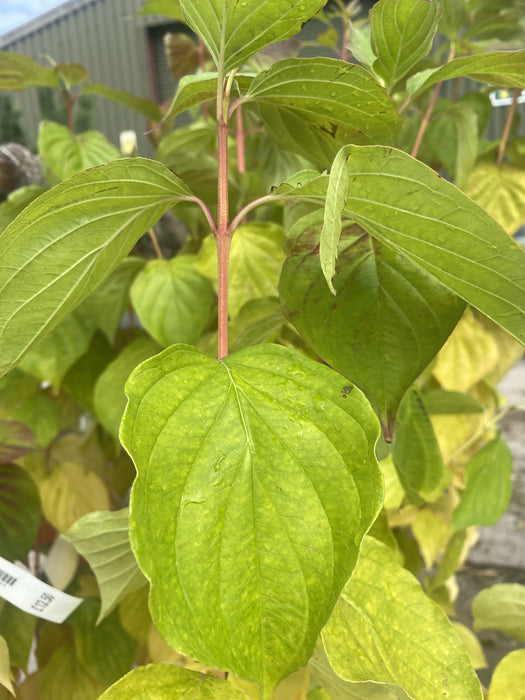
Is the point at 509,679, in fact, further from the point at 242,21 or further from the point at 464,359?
the point at 242,21

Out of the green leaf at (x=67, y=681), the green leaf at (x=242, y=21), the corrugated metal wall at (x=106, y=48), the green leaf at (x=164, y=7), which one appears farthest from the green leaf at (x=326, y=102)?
the corrugated metal wall at (x=106, y=48)

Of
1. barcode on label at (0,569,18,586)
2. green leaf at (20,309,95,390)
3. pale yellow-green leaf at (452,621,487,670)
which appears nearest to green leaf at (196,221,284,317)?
green leaf at (20,309,95,390)

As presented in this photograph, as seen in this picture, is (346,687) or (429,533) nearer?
(346,687)

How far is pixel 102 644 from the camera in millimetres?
486

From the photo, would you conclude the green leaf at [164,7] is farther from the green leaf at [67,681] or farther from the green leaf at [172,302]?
the green leaf at [67,681]

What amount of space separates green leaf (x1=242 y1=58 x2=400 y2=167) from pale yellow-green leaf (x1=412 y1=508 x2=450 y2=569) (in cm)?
43

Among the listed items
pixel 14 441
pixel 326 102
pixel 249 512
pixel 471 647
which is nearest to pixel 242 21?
pixel 326 102

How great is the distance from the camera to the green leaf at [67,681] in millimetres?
465

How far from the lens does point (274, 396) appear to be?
0.22 m

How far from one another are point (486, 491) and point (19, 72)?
533 millimetres

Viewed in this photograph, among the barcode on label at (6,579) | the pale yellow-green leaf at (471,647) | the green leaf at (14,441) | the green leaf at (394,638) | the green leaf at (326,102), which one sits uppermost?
the green leaf at (326,102)

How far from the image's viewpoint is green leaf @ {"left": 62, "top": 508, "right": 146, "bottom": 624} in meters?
0.30

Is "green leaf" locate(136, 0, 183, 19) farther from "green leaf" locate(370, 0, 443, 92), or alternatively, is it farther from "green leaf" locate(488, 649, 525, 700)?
"green leaf" locate(488, 649, 525, 700)

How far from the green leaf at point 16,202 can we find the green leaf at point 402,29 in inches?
12.6
